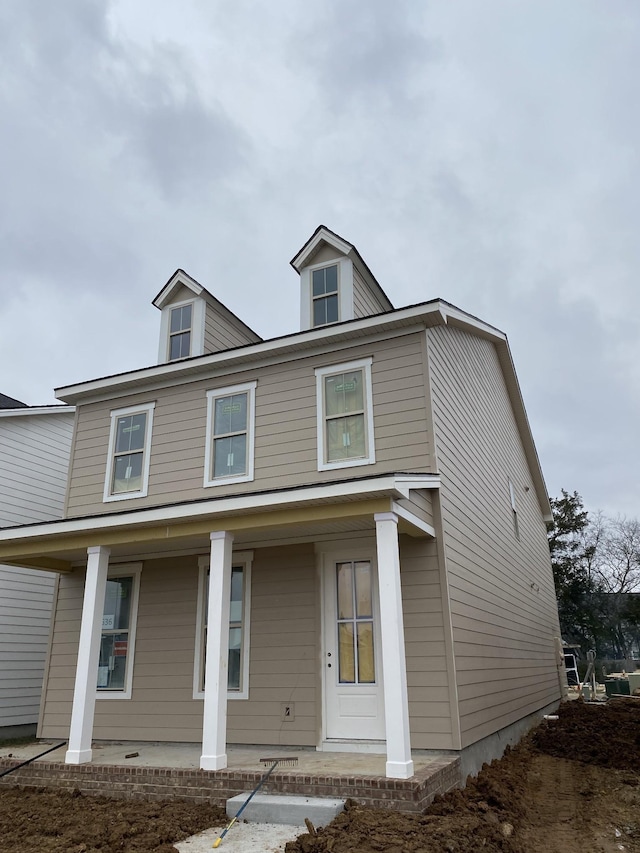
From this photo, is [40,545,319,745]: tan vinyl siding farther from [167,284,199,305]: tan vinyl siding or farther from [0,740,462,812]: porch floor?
[167,284,199,305]: tan vinyl siding

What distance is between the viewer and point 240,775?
19.4 feet

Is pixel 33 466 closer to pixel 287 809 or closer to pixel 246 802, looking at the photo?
pixel 246 802

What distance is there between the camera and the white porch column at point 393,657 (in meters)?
5.46

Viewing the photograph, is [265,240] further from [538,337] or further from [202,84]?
[538,337]

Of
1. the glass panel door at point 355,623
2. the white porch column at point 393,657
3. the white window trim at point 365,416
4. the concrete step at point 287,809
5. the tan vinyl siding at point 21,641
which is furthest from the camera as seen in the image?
the tan vinyl siding at point 21,641

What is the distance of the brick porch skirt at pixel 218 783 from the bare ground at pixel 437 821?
0.14 metres

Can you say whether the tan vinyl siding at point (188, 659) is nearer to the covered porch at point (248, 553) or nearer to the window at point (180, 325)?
the covered porch at point (248, 553)

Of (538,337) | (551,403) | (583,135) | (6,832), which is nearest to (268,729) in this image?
(6,832)

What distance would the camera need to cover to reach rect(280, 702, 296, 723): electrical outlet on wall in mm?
7574

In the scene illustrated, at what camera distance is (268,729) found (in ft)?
25.1

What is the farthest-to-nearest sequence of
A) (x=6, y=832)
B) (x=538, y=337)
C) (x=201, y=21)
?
(x=538, y=337) < (x=201, y=21) < (x=6, y=832)

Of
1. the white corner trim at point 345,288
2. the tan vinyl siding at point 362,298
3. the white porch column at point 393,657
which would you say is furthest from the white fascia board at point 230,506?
the tan vinyl siding at point 362,298

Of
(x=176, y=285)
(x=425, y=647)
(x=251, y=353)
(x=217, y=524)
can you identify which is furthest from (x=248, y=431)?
(x=425, y=647)

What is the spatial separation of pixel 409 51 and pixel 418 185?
29.2 ft
